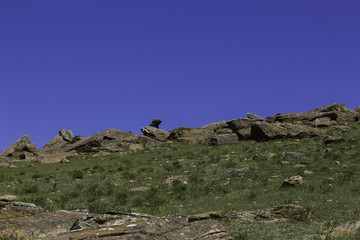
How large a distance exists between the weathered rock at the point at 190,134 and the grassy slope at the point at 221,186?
11.5 m

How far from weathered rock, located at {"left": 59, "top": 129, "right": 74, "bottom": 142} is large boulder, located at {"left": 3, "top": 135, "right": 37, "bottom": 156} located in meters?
5.89

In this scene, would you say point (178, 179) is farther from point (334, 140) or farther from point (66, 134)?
point (66, 134)

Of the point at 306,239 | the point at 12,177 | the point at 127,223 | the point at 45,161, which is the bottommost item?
the point at 306,239

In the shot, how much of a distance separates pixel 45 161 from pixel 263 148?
23.6m

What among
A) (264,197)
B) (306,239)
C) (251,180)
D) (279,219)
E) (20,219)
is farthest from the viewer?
(251,180)

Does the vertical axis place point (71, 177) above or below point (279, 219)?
above

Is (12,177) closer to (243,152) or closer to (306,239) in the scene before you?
(243,152)

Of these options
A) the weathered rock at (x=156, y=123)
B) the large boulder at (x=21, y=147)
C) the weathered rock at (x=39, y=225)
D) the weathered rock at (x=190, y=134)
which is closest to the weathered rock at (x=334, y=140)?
the weathered rock at (x=190, y=134)

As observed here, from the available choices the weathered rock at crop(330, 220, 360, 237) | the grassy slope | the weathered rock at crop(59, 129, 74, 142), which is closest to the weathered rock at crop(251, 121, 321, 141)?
the grassy slope

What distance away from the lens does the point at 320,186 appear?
18562 millimetres

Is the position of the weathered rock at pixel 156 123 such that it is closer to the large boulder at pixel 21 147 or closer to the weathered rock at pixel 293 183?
the large boulder at pixel 21 147

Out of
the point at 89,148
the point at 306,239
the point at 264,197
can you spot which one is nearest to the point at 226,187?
the point at 264,197

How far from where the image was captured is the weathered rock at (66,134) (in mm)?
61562

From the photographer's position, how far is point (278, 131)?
40.2 meters
